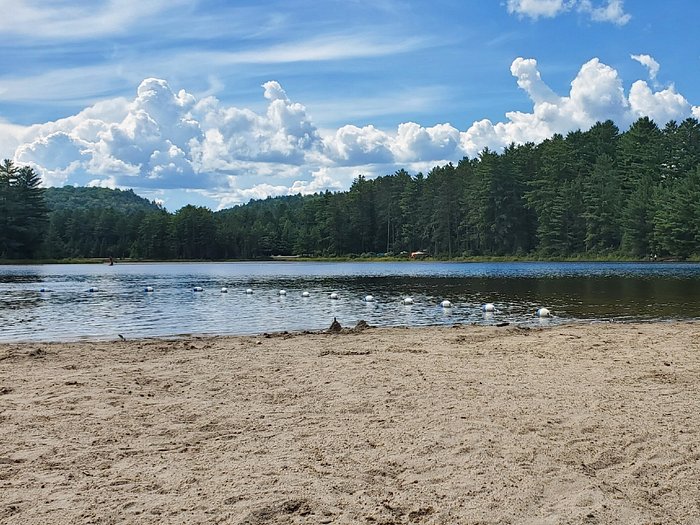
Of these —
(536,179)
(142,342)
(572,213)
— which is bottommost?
(142,342)

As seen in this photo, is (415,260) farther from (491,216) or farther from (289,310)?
(289,310)

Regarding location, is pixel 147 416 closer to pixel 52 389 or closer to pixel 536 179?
pixel 52 389

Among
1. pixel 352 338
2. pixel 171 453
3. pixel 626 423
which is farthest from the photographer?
pixel 352 338

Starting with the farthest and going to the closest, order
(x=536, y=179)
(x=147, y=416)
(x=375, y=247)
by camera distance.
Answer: (x=375, y=247) → (x=536, y=179) → (x=147, y=416)

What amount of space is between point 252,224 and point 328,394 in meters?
167

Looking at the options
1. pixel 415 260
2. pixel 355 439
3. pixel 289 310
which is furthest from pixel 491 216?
pixel 355 439

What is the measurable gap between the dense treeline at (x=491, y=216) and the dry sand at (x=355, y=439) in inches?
3056

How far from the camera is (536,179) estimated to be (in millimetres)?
115625

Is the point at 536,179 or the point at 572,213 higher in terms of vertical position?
the point at 536,179

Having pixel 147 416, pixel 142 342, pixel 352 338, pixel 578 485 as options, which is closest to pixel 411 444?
pixel 578 485

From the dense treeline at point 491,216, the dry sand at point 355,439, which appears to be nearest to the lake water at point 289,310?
the dry sand at point 355,439

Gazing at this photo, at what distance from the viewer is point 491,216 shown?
382 ft

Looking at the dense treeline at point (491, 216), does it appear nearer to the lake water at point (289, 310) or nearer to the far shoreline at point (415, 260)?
the far shoreline at point (415, 260)

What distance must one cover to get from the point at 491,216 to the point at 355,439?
4456 inches
